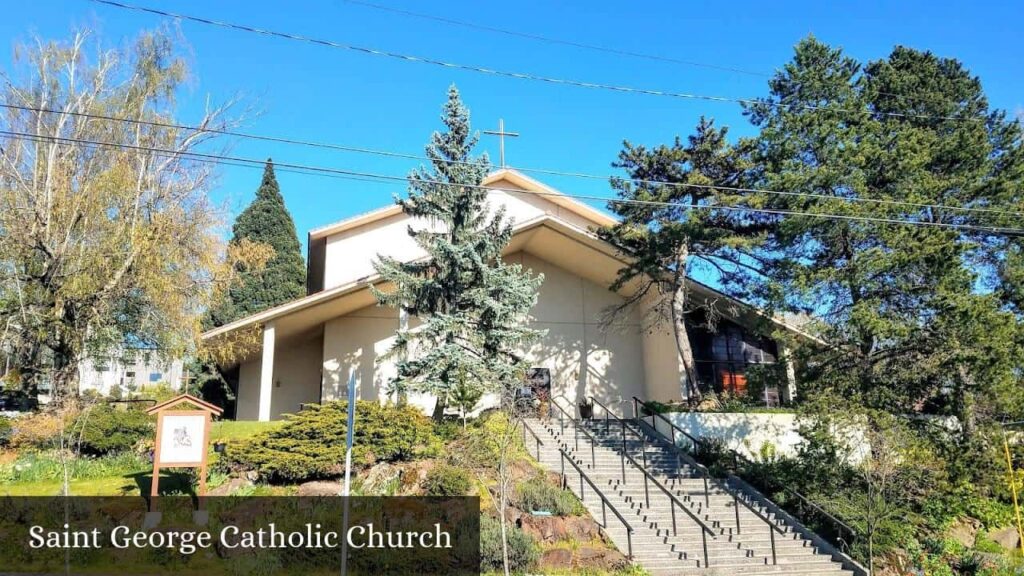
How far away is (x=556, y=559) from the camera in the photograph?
36.4 feet

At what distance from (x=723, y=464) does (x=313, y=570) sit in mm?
10540

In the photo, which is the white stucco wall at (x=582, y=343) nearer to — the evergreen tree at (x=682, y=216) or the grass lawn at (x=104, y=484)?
the evergreen tree at (x=682, y=216)

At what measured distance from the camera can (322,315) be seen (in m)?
21.0

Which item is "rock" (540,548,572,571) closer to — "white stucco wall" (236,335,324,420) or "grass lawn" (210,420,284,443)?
"grass lawn" (210,420,284,443)

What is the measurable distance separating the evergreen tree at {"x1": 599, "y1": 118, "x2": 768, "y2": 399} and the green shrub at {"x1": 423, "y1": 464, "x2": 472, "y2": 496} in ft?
28.3

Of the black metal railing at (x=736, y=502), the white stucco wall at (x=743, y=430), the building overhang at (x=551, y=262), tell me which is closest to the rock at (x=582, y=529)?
the black metal railing at (x=736, y=502)

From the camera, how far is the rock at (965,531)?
14500mm

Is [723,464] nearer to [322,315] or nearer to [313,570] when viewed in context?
[313,570]

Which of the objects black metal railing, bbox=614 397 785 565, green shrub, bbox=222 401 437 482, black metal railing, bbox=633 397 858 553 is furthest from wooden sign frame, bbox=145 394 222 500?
black metal railing, bbox=633 397 858 553

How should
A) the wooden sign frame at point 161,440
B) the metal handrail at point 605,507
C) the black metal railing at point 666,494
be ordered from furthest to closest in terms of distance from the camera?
the metal handrail at point 605,507 < the wooden sign frame at point 161,440 < the black metal railing at point 666,494

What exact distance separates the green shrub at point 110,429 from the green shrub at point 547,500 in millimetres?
8852

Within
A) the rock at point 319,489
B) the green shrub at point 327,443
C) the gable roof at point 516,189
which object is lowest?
the rock at point 319,489

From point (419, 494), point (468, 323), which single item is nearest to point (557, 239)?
point (468, 323)

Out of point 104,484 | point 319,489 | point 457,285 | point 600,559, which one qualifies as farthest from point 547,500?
point 104,484
